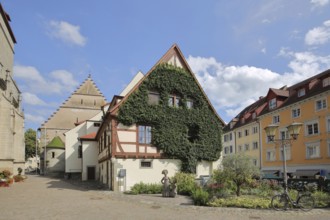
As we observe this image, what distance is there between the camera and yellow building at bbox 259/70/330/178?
3447cm

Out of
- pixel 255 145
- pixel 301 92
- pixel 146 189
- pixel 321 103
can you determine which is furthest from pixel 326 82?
pixel 146 189

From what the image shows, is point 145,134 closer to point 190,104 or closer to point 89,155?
point 190,104

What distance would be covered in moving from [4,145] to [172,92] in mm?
19027

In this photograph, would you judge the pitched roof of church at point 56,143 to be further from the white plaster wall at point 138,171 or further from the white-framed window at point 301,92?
the white-framed window at point 301,92

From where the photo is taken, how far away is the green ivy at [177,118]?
2491 cm

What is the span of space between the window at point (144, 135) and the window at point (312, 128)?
72.1 ft

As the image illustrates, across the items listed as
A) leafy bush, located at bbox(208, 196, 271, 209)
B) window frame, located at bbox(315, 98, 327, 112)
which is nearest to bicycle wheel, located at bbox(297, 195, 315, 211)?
leafy bush, located at bbox(208, 196, 271, 209)

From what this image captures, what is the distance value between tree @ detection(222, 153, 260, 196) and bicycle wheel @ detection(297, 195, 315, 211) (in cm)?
375

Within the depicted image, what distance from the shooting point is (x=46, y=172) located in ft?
167

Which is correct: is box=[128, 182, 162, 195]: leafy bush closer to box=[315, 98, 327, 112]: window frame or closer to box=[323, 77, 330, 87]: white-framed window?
box=[315, 98, 327, 112]: window frame

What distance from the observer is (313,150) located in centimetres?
3597

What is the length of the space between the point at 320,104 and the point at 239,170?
2334cm

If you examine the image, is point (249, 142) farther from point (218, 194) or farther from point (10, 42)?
point (10, 42)

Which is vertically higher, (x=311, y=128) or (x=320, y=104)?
(x=320, y=104)
